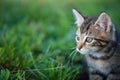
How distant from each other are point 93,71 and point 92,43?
0.54m

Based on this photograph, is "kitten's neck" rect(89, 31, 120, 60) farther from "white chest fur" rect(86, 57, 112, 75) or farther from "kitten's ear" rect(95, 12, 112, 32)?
"kitten's ear" rect(95, 12, 112, 32)

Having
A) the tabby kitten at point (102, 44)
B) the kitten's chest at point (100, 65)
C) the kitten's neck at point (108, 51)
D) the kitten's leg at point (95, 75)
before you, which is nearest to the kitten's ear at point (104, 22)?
the tabby kitten at point (102, 44)

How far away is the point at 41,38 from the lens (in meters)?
7.57

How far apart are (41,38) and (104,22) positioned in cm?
238

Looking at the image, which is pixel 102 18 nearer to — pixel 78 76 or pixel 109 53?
pixel 109 53

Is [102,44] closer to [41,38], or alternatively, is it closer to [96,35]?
[96,35]

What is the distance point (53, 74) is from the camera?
5562mm

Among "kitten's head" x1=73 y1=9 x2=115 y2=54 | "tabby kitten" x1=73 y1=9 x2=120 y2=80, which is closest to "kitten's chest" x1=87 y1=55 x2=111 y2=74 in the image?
"tabby kitten" x1=73 y1=9 x2=120 y2=80

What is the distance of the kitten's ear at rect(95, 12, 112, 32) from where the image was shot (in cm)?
532

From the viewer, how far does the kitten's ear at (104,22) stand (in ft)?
17.5

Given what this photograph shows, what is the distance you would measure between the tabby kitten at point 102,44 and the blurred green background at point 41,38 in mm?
415

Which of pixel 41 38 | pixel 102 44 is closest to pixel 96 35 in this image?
pixel 102 44

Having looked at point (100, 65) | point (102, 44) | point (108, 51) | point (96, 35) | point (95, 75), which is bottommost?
point (95, 75)

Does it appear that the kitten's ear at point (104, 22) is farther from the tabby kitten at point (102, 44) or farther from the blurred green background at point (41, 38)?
the blurred green background at point (41, 38)
